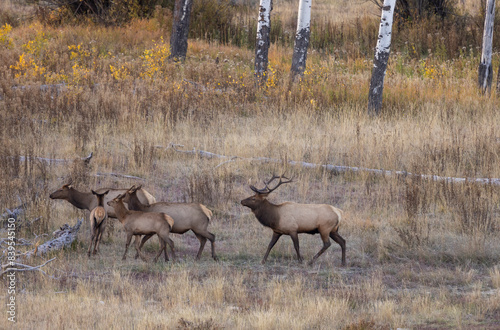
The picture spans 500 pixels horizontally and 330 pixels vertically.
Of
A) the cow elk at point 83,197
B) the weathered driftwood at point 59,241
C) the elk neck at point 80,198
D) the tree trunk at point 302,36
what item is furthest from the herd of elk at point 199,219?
the tree trunk at point 302,36

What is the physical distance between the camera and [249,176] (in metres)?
11.4

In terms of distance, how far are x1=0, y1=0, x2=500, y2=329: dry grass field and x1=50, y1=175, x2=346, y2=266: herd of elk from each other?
32cm

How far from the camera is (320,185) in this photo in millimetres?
11070

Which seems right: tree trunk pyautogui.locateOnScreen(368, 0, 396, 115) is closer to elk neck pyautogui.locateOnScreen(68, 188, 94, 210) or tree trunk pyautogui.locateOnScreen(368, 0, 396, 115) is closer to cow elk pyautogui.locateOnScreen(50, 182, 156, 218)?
cow elk pyautogui.locateOnScreen(50, 182, 156, 218)

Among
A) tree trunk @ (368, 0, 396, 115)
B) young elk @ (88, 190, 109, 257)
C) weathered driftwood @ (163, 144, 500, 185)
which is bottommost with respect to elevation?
young elk @ (88, 190, 109, 257)

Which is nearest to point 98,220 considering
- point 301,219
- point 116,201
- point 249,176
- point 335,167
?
point 116,201

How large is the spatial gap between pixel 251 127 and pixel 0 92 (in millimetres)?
5485

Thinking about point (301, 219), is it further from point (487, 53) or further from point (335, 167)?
point (487, 53)

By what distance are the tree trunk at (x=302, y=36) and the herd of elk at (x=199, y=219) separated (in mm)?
9177

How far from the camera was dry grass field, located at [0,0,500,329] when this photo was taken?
6.30 meters

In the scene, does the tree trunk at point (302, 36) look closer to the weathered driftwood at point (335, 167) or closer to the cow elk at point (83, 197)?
the weathered driftwood at point (335, 167)

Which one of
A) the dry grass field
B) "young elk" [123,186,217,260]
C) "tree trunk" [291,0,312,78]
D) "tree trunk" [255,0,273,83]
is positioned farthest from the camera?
"tree trunk" [255,0,273,83]

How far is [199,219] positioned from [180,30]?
12.2 m

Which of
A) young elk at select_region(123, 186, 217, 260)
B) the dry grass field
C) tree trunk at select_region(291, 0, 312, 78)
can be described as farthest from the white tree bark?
young elk at select_region(123, 186, 217, 260)
